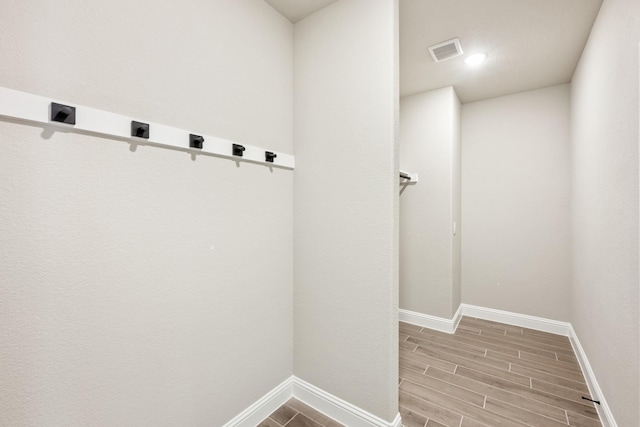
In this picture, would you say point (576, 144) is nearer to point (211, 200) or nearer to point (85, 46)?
point (211, 200)

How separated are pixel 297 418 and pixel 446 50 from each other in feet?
9.62

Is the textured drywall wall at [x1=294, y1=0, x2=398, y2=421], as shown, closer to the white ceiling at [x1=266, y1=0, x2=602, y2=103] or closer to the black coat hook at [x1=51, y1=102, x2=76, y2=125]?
the white ceiling at [x1=266, y1=0, x2=602, y2=103]

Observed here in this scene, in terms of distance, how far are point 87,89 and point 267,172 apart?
2.99ft

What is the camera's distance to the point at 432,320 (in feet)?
9.98

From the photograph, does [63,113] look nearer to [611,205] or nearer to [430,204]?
[611,205]

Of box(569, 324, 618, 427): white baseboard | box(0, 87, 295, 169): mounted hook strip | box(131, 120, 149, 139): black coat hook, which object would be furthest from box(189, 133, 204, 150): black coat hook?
box(569, 324, 618, 427): white baseboard

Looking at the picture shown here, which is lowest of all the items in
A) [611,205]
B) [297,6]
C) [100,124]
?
[611,205]

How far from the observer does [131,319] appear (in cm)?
115

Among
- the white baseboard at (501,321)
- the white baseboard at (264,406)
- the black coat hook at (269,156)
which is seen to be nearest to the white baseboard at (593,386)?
the white baseboard at (501,321)

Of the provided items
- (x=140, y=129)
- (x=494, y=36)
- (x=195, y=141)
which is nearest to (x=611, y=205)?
(x=494, y=36)

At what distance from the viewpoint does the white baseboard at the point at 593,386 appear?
1594mm

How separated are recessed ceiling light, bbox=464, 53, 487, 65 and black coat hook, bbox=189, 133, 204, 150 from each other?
2.36m

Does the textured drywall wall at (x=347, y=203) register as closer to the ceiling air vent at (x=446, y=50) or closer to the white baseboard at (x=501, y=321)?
the ceiling air vent at (x=446, y=50)

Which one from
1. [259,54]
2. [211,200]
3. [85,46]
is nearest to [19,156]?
[85,46]
